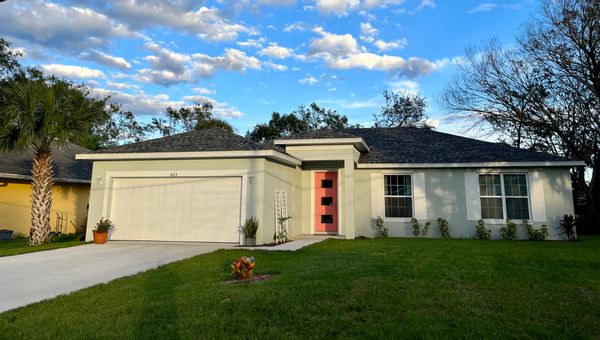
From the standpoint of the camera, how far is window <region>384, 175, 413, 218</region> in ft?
44.4

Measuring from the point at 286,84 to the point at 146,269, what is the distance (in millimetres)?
13194

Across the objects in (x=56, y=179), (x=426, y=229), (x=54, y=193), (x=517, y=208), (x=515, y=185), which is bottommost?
(x=426, y=229)

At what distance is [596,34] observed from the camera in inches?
675

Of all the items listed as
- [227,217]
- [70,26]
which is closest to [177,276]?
[227,217]

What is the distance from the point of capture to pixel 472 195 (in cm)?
1302

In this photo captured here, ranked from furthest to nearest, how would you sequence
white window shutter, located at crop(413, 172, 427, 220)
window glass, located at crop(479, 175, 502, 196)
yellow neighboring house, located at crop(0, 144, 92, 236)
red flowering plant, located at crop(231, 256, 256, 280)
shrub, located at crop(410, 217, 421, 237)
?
yellow neighboring house, located at crop(0, 144, 92, 236) < white window shutter, located at crop(413, 172, 427, 220) < shrub, located at crop(410, 217, 421, 237) < window glass, located at crop(479, 175, 502, 196) < red flowering plant, located at crop(231, 256, 256, 280)

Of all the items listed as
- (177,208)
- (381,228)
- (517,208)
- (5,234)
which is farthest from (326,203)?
(5,234)

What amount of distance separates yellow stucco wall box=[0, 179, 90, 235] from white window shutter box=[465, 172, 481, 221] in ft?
57.0

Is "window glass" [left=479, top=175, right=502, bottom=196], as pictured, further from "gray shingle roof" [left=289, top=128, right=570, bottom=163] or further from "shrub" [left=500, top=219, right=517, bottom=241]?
"shrub" [left=500, top=219, right=517, bottom=241]

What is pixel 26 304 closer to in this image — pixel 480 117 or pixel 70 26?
pixel 70 26

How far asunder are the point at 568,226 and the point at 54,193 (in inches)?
827

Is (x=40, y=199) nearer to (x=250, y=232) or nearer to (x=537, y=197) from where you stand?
(x=250, y=232)

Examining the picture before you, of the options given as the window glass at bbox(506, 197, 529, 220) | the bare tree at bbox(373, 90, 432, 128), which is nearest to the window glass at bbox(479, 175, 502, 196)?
the window glass at bbox(506, 197, 529, 220)

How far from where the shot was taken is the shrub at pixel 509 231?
1242 cm
